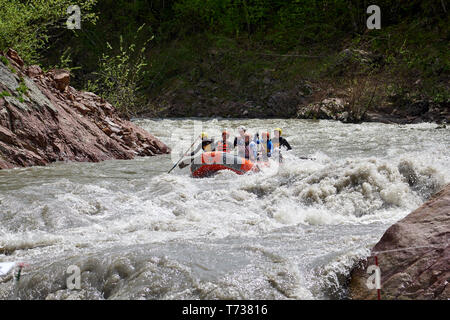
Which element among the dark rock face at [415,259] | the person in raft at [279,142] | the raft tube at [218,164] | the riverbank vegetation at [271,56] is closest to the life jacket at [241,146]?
the raft tube at [218,164]

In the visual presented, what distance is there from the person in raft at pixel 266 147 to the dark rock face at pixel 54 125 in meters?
2.82

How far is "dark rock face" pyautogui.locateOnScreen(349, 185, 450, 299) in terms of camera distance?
3.41 metres

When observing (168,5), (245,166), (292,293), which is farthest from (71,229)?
(168,5)

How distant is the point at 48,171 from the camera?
8688mm

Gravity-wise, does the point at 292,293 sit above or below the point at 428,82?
below

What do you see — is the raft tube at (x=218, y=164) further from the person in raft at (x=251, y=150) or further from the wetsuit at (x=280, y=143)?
the wetsuit at (x=280, y=143)

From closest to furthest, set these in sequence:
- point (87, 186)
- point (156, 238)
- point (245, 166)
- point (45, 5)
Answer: point (156, 238) → point (87, 186) → point (245, 166) → point (45, 5)

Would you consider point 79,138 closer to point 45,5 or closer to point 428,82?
point 45,5

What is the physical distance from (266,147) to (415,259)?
24.6 ft

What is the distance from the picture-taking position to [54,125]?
9938 mm

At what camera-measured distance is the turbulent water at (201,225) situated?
3.98 m

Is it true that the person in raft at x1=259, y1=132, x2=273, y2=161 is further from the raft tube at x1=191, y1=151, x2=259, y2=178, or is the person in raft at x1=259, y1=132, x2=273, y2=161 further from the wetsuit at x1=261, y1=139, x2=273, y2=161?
the raft tube at x1=191, y1=151, x2=259, y2=178

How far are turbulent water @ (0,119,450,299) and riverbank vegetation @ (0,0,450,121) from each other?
25.4 ft
